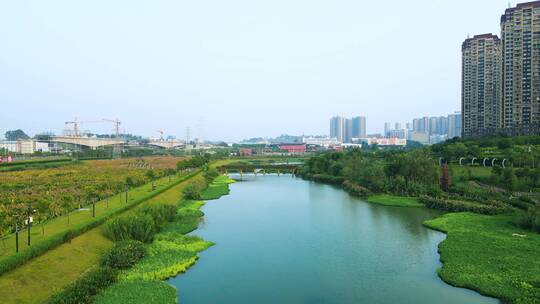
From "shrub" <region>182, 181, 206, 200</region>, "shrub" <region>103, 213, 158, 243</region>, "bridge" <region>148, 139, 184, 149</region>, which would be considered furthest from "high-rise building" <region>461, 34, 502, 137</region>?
"bridge" <region>148, 139, 184, 149</region>

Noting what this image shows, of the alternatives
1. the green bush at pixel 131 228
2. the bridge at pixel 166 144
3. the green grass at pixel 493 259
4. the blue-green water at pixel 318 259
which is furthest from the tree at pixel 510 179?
the bridge at pixel 166 144

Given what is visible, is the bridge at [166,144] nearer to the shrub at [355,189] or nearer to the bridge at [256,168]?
the bridge at [256,168]

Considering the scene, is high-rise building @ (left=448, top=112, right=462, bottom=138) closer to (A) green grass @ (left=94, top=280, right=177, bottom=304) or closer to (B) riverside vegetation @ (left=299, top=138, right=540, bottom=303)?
(B) riverside vegetation @ (left=299, top=138, right=540, bottom=303)

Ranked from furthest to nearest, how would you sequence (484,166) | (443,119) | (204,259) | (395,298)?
(443,119), (484,166), (204,259), (395,298)

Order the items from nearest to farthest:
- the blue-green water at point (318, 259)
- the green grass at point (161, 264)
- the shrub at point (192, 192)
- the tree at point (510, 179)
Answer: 1. the green grass at point (161, 264)
2. the blue-green water at point (318, 259)
3. the tree at point (510, 179)
4. the shrub at point (192, 192)

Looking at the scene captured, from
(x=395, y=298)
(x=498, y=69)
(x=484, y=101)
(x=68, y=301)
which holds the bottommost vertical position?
(x=395, y=298)

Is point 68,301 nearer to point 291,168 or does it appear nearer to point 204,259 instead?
point 204,259

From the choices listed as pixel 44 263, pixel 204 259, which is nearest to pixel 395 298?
pixel 204 259
